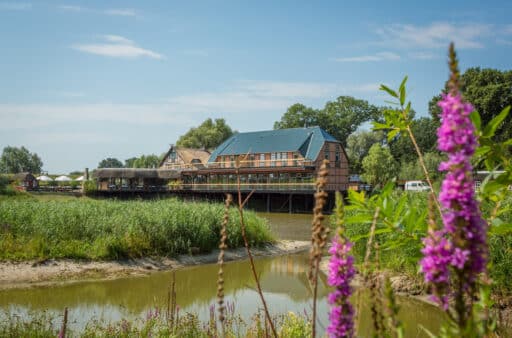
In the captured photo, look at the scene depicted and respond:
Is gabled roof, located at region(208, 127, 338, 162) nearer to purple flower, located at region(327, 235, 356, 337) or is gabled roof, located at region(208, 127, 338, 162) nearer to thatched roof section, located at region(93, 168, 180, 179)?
thatched roof section, located at region(93, 168, 180, 179)

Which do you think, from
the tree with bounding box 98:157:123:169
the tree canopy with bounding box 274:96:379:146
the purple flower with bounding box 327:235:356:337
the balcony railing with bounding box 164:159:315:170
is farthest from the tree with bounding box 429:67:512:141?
the tree with bounding box 98:157:123:169

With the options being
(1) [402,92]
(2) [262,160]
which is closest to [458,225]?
(1) [402,92]

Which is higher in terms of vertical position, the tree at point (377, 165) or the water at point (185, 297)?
the tree at point (377, 165)

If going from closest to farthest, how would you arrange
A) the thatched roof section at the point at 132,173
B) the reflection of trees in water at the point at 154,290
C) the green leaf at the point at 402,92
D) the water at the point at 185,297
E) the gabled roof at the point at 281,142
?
1. the green leaf at the point at 402,92
2. the water at the point at 185,297
3. the reflection of trees in water at the point at 154,290
4. the gabled roof at the point at 281,142
5. the thatched roof section at the point at 132,173

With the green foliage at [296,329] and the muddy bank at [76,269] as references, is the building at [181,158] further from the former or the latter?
the green foliage at [296,329]

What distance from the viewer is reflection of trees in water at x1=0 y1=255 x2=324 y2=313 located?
10.8 metres

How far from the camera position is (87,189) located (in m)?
49.0

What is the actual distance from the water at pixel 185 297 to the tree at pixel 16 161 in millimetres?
102654

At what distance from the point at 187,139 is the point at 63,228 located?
58959mm

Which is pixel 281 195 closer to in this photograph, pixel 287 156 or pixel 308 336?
pixel 287 156

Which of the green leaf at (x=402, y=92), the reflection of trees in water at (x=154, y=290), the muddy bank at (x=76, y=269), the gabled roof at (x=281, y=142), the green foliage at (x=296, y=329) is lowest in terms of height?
the reflection of trees in water at (x=154, y=290)

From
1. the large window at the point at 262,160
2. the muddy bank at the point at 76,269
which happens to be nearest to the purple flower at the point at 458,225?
the muddy bank at the point at 76,269

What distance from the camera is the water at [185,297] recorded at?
9.68m

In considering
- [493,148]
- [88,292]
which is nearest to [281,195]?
[88,292]
